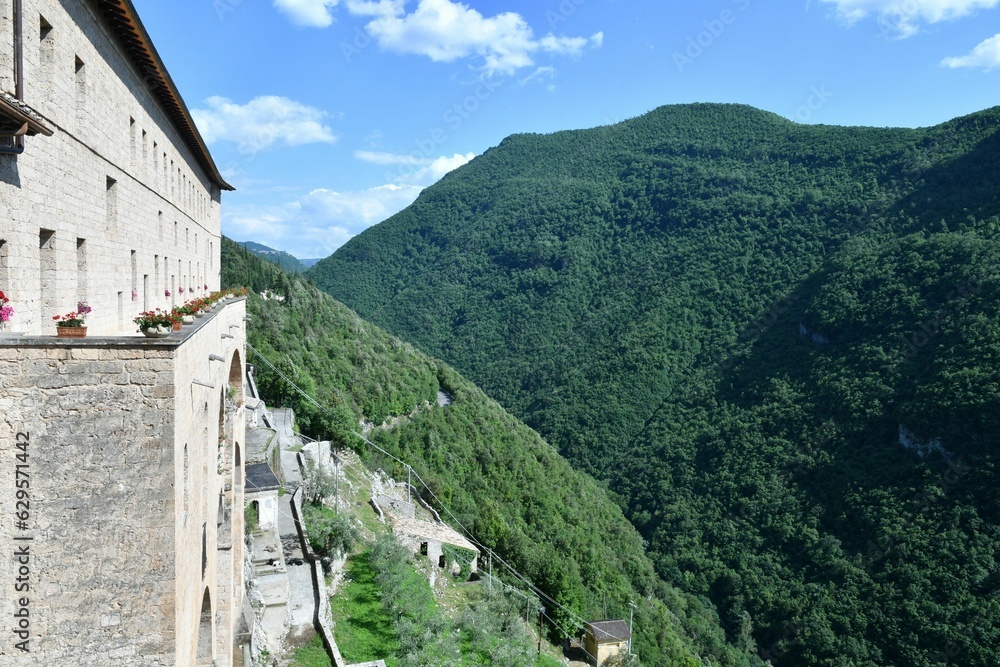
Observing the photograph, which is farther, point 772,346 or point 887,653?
point 772,346

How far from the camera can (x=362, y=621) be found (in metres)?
19.1

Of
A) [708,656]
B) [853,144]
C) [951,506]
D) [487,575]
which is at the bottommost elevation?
[708,656]

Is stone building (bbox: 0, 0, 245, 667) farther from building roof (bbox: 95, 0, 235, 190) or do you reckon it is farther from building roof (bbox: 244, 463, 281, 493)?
building roof (bbox: 244, 463, 281, 493)

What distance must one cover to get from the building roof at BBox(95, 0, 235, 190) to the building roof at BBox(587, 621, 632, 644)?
29.5m

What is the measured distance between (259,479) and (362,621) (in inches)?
230

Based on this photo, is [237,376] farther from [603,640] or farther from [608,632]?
[608,632]

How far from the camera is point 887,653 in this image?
144 ft

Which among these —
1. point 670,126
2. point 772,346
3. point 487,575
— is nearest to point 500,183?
point 670,126

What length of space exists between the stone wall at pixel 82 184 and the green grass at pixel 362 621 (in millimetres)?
11410

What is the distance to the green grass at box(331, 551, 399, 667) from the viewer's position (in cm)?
1753

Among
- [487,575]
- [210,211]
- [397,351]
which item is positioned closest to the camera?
[210,211]

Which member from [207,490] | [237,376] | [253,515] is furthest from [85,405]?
[253,515]

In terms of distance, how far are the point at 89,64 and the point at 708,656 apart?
54747mm

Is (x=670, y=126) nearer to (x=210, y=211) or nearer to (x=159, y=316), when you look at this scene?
(x=210, y=211)
